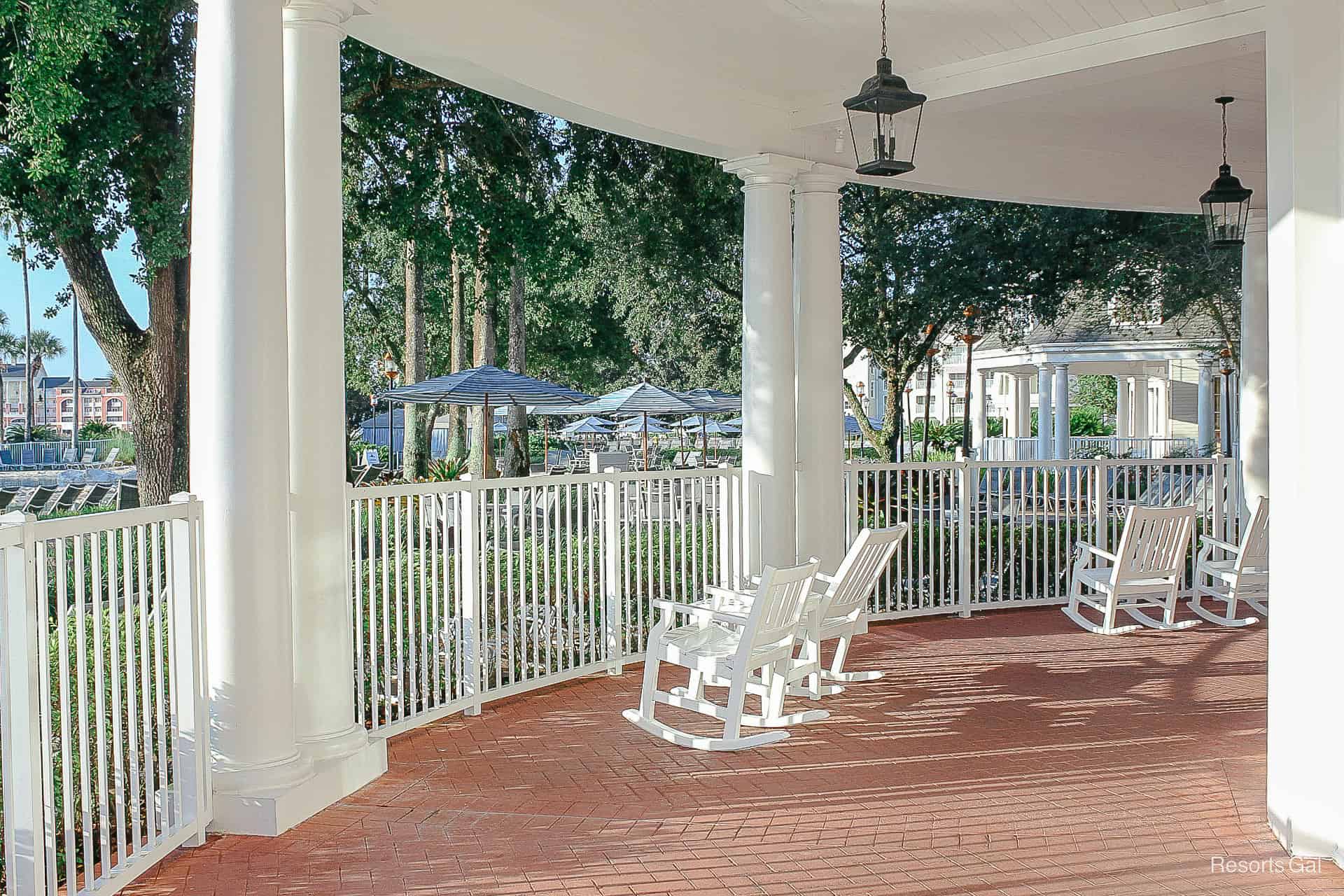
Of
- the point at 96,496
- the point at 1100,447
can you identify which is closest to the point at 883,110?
the point at 96,496

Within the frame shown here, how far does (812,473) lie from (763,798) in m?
3.84

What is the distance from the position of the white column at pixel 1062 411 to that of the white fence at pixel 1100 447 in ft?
2.23

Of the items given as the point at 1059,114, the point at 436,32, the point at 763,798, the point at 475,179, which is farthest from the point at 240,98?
the point at 475,179

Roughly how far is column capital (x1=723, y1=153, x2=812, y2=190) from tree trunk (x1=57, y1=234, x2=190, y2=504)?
6.60 meters

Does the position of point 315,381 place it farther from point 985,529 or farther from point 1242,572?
point 985,529

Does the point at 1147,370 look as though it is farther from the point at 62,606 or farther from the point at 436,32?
the point at 62,606

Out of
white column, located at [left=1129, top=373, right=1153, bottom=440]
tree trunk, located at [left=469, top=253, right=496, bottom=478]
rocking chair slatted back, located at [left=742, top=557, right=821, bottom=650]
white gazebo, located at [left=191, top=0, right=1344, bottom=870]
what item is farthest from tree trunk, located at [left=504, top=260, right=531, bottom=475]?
white column, located at [left=1129, top=373, right=1153, bottom=440]

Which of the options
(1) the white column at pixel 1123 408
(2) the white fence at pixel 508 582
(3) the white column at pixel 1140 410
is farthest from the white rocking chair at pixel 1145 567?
(1) the white column at pixel 1123 408

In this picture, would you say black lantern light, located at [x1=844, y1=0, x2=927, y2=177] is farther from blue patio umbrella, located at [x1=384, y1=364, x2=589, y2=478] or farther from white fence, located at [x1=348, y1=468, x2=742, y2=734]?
blue patio umbrella, located at [x1=384, y1=364, x2=589, y2=478]

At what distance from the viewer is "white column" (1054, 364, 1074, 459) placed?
2084 centimetres

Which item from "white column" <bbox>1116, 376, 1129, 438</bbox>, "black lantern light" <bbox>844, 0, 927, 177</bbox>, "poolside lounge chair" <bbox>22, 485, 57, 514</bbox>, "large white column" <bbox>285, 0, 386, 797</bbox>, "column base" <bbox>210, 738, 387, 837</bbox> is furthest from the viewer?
"white column" <bbox>1116, 376, 1129, 438</bbox>

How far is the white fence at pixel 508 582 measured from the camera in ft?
17.7

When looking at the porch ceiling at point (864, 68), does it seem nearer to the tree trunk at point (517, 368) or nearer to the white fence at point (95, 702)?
the white fence at point (95, 702)

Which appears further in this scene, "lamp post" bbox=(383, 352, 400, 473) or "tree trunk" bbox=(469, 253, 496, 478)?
"lamp post" bbox=(383, 352, 400, 473)
